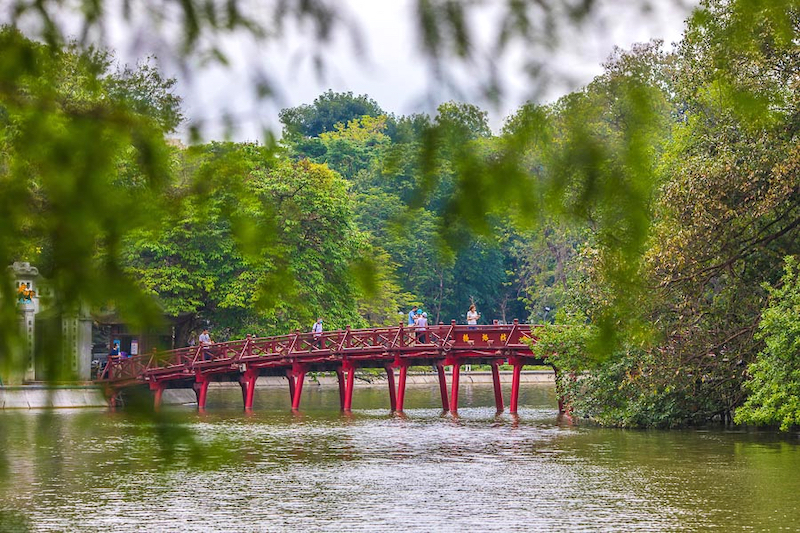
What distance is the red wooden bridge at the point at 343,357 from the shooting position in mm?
34594

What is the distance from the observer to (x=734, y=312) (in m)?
25.1

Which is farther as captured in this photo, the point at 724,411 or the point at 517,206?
the point at 724,411

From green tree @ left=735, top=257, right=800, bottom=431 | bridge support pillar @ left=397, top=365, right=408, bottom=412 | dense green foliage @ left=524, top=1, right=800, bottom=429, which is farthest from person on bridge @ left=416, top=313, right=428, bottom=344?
green tree @ left=735, top=257, right=800, bottom=431

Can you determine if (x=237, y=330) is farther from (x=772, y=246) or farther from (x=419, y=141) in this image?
(x=419, y=141)

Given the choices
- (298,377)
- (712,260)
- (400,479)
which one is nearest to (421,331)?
(298,377)

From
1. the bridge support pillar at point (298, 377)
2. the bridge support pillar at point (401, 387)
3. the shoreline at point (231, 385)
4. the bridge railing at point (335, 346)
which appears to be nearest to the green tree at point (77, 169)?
the shoreline at point (231, 385)

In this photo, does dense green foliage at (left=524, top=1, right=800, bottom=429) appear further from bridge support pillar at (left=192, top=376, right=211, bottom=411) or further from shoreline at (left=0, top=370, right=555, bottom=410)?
bridge support pillar at (left=192, top=376, right=211, bottom=411)

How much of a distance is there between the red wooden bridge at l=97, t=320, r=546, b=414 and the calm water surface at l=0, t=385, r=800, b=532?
4.59 meters

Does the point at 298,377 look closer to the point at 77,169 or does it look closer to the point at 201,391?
the point at 201,391

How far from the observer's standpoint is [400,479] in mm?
19062

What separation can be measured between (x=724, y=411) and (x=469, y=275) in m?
38.4

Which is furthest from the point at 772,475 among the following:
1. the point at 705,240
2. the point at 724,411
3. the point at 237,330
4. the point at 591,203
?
the point at 237,330

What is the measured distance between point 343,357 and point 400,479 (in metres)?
16.9

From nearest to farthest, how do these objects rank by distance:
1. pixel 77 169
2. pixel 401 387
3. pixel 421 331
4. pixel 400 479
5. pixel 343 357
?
pixel 77 169 → pixel 400 479 → pixel 421 331 → pixel 401 387 → pixel 343 357
